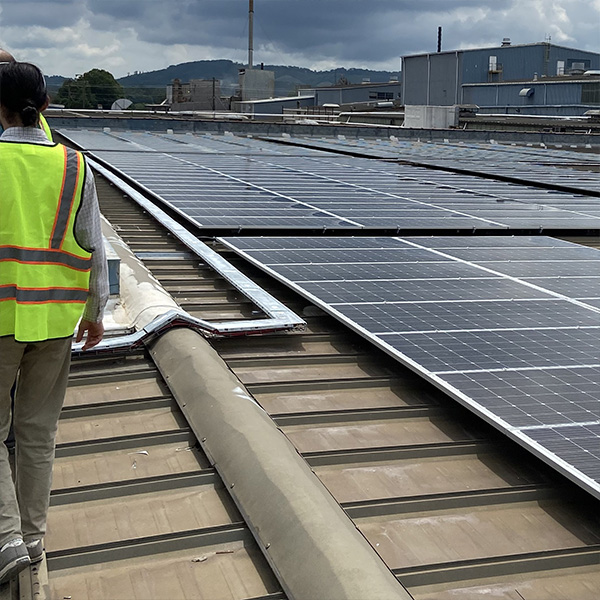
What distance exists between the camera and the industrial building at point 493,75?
219 ft

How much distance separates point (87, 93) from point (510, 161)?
274 ft

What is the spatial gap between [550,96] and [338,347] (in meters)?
62.2

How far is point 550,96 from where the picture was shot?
212ft

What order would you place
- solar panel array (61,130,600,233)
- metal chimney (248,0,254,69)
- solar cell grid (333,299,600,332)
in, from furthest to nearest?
1. metal chimney (248,0,254,69)
2. solar panel array (61,130,600,233)
3. solar cell grid (333,299,600,332)

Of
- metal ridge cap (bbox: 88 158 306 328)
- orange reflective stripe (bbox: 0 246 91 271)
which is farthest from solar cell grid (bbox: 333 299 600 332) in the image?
orange reflective stripe (bbox: 0 246 91 271)

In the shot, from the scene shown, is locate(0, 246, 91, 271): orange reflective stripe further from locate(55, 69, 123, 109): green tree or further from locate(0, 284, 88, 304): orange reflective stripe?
locate(55, 69, 123, 109): green tree

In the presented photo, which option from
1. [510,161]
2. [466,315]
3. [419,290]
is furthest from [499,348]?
[510,161]

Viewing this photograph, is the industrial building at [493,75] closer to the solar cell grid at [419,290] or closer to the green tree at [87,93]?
the green tree at [87,93]

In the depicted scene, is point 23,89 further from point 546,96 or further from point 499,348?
point 546,96

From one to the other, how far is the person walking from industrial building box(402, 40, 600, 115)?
65408 mm

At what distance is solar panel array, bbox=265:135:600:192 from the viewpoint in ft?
73.4

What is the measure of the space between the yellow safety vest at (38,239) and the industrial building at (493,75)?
6544cm

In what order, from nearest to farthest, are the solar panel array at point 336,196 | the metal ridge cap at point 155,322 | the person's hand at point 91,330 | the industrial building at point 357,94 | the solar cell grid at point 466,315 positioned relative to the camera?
the person's hand at point 91,330 < the metal ridge cap at point 155,322 < the solar cell grid at point 466,315 < the solar panel array at point 336,196 < the industrial building at point 357,94

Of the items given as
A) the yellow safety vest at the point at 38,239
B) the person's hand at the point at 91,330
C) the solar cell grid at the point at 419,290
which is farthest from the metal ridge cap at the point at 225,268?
the yellow safety vest at the point at 38,239
